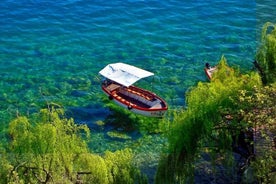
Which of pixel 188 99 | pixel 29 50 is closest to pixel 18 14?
pixel 29 50

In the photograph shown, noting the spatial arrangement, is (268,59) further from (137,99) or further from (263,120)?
(137,99)

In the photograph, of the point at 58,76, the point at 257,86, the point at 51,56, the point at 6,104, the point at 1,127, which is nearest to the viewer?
the point at 257,86

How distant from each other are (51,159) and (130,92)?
15559mm

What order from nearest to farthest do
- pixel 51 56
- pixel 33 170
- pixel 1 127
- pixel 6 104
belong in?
pixel 33 170 → pixel 1 127 → pixel 6 104 → pixel 51 56

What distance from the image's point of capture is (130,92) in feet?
123

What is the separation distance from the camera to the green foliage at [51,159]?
73.1 feet

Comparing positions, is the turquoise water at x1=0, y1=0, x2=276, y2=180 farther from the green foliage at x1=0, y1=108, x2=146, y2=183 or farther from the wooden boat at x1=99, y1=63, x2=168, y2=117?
the green foliage at x1=0, y1=108, x2=146, y2=183

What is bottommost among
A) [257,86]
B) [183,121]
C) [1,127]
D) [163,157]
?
[1,127]

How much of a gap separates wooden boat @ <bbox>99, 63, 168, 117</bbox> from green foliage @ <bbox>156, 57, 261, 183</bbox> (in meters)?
9.08

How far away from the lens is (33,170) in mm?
22531

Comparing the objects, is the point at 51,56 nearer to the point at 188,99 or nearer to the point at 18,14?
the point at 18,14

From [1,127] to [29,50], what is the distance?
11.9 metres

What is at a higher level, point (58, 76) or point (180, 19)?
point (180, 19)

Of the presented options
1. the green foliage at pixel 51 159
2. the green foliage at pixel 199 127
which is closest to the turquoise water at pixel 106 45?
the green foliage at pixel 199 127
